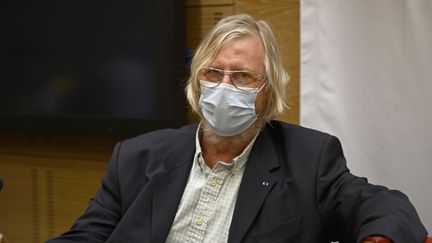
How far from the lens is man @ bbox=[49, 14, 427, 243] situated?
5.77 ft

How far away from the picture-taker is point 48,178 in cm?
359

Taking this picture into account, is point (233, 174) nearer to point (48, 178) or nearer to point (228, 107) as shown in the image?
point (228, 107)

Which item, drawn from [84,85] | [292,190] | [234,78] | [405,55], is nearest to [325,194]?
[292,190]

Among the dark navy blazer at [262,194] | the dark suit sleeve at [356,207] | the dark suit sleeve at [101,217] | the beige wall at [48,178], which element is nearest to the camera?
the dark suit sleeve at [356,207]

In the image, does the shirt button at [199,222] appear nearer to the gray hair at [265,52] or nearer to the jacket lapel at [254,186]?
the jacket lapel at [254,186]

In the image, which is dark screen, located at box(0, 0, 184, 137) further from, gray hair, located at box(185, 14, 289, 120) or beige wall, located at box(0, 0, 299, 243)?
gray hair, located at box(185, 14, 289, 120)

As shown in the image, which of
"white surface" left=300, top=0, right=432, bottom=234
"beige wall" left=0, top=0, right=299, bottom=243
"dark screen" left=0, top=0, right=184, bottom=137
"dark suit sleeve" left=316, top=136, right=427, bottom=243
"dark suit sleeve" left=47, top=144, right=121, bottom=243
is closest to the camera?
"dark suit sleeve" left=316, top=136, right=427, bottom=243

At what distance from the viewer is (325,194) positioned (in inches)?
69.8

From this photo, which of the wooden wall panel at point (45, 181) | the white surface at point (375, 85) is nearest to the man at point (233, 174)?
the white surface at point (375, 85)

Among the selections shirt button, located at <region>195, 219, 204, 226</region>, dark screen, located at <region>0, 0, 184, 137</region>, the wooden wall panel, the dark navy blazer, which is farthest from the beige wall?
shirt button, located at <region>195, 219, 204, 226</region>

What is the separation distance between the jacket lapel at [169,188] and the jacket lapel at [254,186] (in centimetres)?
19

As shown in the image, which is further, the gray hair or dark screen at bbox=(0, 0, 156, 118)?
dark screen at bbox=(0, 0, 156, 118)

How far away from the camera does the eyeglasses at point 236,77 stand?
187cm

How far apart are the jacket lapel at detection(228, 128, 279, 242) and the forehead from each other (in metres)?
0.25
